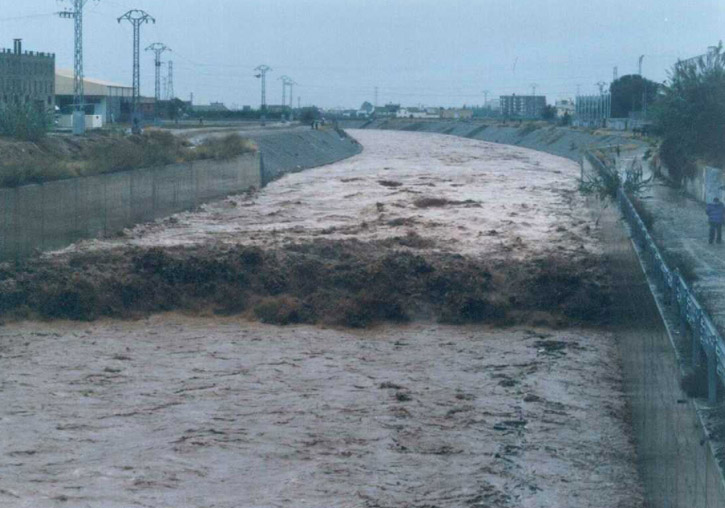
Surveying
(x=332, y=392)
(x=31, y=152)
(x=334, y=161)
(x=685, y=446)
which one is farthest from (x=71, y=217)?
(x=334, y=161)

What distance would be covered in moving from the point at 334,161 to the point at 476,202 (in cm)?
3595

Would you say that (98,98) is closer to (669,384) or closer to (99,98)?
(99,98)

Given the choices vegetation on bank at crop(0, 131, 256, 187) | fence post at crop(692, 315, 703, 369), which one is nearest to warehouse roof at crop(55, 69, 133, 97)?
vegetation on bank at crop(0, 131, 256, 187)

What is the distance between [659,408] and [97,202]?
24715 millimetres

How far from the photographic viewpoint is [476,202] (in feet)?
156

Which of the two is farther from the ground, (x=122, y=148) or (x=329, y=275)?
(x=122, y=148)

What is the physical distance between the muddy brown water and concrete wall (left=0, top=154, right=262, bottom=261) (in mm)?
5574

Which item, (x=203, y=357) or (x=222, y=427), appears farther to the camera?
(x=203, y=357)

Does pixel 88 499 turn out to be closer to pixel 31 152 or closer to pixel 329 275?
pixel 329 275

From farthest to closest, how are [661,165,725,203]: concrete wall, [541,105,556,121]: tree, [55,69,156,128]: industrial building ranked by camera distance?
[541,105,556,121]: tree < [55,69,156,128]: industrial building < [661,165,725,203]: concrete wall

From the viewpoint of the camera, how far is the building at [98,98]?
8300 cm

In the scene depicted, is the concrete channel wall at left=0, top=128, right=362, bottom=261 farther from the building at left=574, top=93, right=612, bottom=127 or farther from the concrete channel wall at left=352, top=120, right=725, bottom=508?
the building at left=574, top=93, right=612, bottom=127

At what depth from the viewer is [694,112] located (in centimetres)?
3875

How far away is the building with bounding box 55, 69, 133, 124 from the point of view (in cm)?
8300
